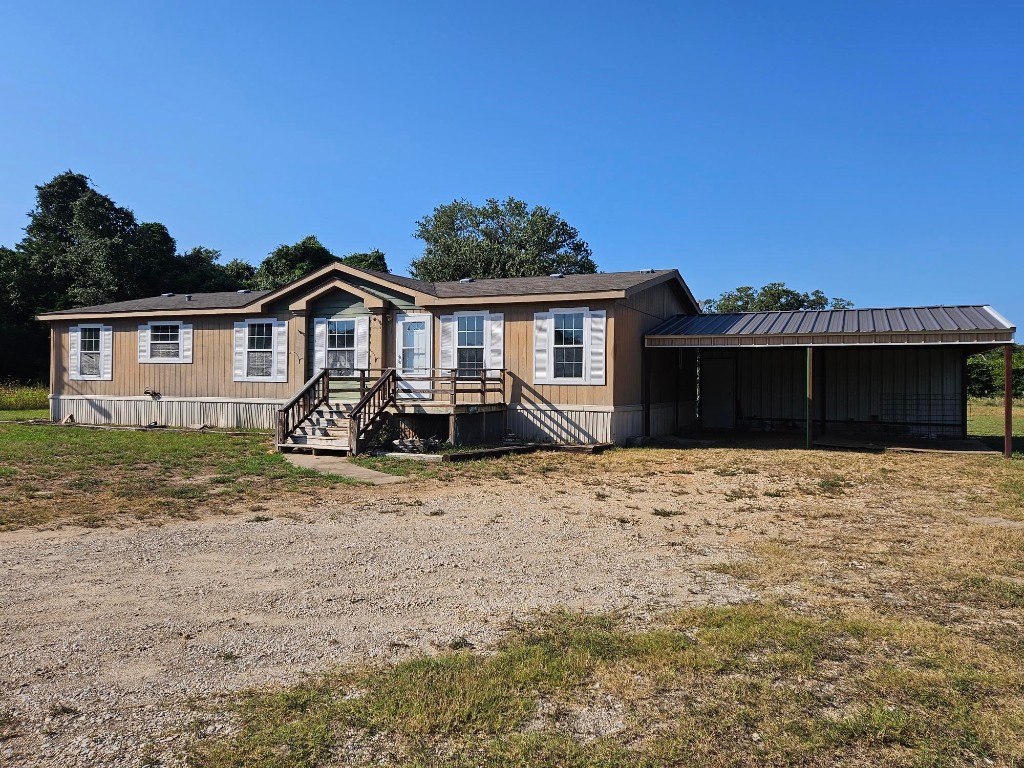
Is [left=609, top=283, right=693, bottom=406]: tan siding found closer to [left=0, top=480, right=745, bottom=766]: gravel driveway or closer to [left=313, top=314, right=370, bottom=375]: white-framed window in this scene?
[left=313, top=314, right=370, bottom=375]: white-framed window

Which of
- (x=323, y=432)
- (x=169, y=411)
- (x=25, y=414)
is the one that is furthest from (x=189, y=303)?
(x=25, y=414)

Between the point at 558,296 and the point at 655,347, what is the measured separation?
3042mm

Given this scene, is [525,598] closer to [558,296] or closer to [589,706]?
[589,706]

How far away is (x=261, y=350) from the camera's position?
1875 cm

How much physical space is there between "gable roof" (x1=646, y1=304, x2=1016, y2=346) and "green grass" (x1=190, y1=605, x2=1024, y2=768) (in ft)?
37.4

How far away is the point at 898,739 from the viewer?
10.0 ft

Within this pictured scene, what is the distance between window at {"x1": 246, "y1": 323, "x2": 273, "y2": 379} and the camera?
1867cm

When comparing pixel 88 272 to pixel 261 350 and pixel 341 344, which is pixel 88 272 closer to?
pixel 261 350

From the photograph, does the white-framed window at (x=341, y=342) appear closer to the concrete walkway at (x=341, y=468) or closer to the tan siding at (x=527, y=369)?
the tan siding at (x=527, y=369)

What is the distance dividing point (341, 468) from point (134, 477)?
3042mm

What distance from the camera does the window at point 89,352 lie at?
67.2 feet

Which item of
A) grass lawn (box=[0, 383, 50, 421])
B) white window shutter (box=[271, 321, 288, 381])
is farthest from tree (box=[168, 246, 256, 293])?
white window shutter (box=[271, 321, 288, 381])

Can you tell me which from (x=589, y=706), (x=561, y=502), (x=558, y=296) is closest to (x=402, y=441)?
(x=558, y=296)

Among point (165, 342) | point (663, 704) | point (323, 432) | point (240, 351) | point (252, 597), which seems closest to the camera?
point (663, 704)
